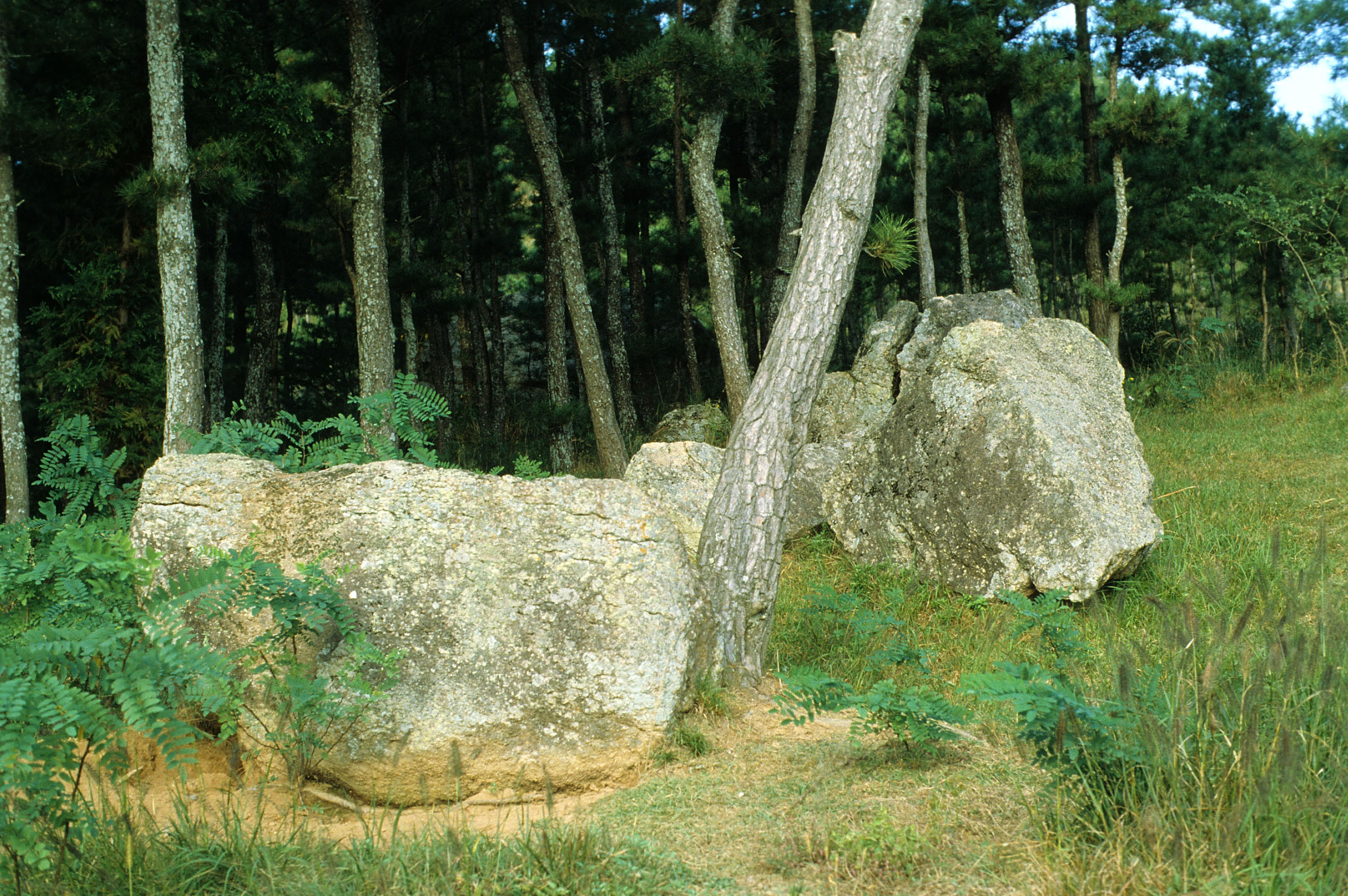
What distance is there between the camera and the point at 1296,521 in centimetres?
724

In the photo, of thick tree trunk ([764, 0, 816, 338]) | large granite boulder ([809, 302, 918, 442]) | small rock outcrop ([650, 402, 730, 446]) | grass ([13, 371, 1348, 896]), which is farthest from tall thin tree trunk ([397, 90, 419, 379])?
grass ([13, 371, 1348, 896])

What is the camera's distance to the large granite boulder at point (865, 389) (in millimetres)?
8945

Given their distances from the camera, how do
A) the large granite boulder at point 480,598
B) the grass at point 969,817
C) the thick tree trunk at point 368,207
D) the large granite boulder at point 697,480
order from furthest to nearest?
the thick tree trunk at point 368,207 < the large granite boulder at point 697,480 < the large granite boulder at point 480,598 < the grass at point 969,817

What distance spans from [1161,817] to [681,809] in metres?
1.59

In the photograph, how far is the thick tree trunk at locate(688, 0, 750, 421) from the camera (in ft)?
29.8

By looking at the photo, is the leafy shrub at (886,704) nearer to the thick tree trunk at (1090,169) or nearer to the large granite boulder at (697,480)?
the large granite boulder at (697,480)

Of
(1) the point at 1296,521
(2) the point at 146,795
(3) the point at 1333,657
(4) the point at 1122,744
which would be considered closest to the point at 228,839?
(2) the point at 146,795

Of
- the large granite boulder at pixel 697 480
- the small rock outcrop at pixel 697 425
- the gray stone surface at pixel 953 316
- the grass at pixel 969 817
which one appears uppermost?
the gray stone surface at pixel 953 316

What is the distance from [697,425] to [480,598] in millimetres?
8281

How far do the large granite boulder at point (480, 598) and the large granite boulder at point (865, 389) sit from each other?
15.9 feet

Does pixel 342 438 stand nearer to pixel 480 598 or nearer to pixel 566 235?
pixel 480 598

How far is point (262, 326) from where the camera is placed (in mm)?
14250

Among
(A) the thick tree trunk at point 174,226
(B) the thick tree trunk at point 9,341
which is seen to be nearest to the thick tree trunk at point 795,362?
(A) the thick tree trunk at point 174,226

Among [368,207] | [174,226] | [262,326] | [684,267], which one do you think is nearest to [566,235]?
[368,207]
